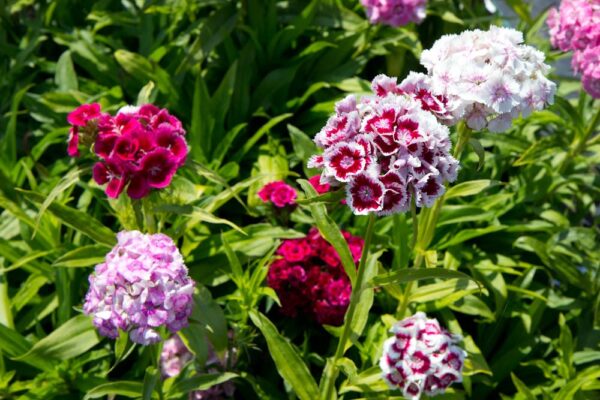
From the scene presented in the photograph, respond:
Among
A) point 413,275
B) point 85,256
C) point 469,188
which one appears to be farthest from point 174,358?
point 469,188

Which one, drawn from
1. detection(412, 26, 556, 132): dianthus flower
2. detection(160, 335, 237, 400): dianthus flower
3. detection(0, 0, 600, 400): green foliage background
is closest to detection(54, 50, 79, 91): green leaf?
detection(0, 0, 600, 400): green foliage background

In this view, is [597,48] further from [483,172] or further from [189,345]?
[189,345]

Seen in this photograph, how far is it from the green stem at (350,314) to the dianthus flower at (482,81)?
380 millimetres

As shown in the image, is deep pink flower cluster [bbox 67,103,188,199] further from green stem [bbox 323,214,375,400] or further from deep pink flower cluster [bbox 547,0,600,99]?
deep pink flower cluster [bbox 547,0,600,99]

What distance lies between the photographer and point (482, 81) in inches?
83.3

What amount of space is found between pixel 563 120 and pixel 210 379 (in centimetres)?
210

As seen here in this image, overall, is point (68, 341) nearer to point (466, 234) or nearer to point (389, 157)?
point (389, 157)

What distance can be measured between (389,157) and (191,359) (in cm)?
135

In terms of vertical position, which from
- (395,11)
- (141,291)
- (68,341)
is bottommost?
(68,341)

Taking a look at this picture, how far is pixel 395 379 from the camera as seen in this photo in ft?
7.91

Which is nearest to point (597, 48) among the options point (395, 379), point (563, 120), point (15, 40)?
point (563, 120)

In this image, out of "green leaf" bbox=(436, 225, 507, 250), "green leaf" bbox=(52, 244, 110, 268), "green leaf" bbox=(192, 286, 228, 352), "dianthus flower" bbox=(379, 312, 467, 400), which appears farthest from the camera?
A: "green leaf" bbox=(436, 225, 507, 250)

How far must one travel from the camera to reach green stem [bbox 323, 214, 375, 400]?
7.13 ft

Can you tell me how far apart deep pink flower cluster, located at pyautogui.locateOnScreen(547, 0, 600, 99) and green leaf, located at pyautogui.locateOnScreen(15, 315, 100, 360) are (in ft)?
7.11
